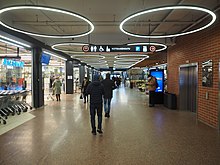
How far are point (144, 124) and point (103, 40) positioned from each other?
231 inches

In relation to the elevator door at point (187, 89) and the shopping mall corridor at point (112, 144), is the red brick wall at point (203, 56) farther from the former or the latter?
the shopping mall corridor at point (112, 144)

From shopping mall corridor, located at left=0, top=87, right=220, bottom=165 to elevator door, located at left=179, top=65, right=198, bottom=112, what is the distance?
2377 millimetres

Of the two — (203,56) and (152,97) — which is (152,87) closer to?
(152,97)

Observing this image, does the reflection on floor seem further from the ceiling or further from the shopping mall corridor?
the ceiling

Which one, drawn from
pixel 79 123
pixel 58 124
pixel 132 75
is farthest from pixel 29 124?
pixel 132 75

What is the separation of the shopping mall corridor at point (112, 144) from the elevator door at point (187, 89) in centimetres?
238

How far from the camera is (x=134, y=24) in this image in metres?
9.23

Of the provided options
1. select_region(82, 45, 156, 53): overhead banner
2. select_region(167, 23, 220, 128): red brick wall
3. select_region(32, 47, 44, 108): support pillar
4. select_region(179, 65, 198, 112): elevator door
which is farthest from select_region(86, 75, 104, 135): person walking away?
select_region(32, 47, 44, 108): support pillar

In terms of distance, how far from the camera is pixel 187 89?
988cm

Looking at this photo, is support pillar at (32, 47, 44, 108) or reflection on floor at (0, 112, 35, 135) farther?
support pillar at (32, 47, 44, 108)

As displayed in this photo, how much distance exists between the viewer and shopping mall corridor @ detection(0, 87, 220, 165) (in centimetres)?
411

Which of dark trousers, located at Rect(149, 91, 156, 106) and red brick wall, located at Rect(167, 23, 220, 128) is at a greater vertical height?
red brick wall, located at Rect(167, 23, 220, 128)

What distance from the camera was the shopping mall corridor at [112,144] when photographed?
4.11 m

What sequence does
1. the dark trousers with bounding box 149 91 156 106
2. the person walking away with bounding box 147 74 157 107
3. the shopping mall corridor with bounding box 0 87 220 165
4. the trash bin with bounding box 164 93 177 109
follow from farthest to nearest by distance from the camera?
the dark trousers with bounding box 149 91 156 106, the person walking away with bounding box 147 74 157 107, the trash bin with bounding box 164 93 177 109, the shopping mall corridor with bounding box 0 87 220 165
